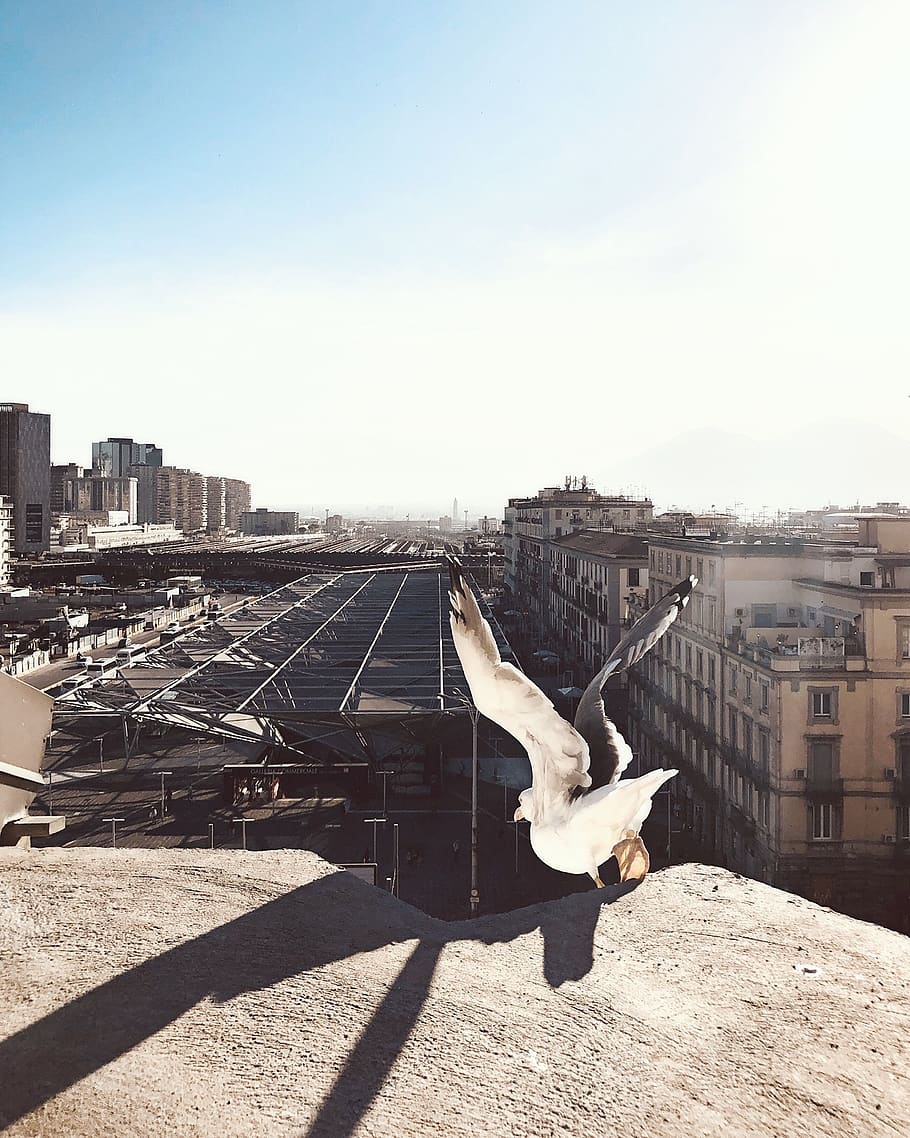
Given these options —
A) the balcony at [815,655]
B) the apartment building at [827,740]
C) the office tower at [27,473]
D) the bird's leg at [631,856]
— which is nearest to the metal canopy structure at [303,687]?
the apartment building at [827,740]

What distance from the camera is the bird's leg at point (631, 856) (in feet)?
45.5

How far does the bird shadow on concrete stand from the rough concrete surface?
43mm

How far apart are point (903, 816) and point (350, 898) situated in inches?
783

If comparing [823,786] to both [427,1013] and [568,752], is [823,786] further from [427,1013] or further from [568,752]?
[427,1013]

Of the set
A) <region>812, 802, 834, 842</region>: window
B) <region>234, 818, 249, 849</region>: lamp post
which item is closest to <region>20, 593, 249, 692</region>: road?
<region>234, 818, 249, 849</region>: lamp post

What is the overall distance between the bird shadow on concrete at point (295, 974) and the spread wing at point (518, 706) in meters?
3.06

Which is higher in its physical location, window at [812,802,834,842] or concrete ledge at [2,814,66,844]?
concrete ledge at [2,814,66,844]

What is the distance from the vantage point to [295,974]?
12.3 m

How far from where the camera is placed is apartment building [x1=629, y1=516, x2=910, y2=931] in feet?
85.5

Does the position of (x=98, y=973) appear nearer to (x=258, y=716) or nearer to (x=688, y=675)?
(x=258, y=716)

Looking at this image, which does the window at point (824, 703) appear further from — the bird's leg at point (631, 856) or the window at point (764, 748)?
the bird's leg at point (631, 856)

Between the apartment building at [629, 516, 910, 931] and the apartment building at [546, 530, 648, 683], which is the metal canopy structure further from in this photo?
the apartment building at [629, 516, 910, 931]

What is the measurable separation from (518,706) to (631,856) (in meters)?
5.19

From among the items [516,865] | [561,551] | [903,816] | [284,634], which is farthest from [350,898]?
[561,551]
